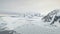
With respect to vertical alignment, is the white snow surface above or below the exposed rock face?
below

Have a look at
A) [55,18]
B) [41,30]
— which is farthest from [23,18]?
[55,18]

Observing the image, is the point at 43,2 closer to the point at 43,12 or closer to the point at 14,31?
the point at 43,12

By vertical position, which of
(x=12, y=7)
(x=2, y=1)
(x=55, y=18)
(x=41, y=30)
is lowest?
(x=41, y=30)

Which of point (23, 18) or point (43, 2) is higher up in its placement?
point (43, 2)

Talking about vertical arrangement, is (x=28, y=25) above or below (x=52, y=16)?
below

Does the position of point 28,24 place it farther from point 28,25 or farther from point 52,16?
point 52,16

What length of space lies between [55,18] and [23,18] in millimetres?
496

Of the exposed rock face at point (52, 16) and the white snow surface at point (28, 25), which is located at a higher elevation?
the exposed rock face at point (52, 16)

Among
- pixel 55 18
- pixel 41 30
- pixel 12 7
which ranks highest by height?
pixel 12 7

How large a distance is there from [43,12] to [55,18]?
0.21m

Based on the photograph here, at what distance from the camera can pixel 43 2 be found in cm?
130

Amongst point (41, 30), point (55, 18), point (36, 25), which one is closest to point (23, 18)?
point (36, 25)

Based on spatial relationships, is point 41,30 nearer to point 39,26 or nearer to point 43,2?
point 39,26

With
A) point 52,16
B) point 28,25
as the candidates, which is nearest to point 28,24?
point 28,25
